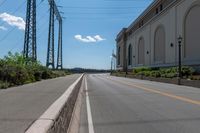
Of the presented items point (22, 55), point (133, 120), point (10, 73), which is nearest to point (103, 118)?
point (133, 120)

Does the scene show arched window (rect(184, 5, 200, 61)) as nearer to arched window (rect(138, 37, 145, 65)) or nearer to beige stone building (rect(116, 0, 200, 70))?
beige stone building (rect(116, 0, 200, 70))

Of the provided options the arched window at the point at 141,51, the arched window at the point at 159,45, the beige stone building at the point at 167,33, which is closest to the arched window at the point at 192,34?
the beige stone building at the point at 167,33

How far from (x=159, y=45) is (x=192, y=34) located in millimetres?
21792

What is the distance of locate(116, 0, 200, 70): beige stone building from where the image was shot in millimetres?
57562

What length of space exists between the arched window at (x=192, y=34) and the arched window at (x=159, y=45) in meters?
15.3

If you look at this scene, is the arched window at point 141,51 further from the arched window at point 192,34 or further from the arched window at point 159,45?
the arched window at point 192,34

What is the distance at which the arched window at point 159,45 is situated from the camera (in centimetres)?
7656

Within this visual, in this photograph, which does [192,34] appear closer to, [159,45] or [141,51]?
[159,45]

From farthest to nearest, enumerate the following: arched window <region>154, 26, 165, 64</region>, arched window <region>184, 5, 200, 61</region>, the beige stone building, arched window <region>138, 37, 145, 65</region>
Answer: arched window <region>138, 37, 145, 65</region> < arched window <region>154, 26, 165, 64</region> < the beige stone building < arched window <region>184, 5, 200, 61</region>

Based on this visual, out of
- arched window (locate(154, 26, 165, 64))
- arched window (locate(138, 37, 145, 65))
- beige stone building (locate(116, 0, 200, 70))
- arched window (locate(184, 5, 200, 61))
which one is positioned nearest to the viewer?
arched window (locate(184, 5, 200, 61))

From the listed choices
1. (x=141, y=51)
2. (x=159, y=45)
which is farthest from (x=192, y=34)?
(x=141, y=51)

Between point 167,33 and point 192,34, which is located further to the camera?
point 167,33

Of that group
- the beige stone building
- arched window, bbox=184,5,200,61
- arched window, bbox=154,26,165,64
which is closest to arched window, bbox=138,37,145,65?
the beige stone building

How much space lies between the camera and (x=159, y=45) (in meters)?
79.8
